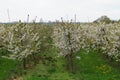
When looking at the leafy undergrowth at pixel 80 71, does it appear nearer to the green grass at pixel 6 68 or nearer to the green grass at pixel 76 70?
the green grass at pixel 76 70

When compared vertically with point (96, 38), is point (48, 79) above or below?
below

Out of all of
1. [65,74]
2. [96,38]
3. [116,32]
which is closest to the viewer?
[65,74]

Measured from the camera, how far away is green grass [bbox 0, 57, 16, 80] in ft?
124

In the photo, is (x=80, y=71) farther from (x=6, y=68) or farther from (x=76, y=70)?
(x=6, y=68)

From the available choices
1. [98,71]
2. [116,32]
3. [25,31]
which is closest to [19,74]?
[25,31]

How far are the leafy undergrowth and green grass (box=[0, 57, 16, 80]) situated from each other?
2476mm

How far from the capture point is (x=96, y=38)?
2055 inches

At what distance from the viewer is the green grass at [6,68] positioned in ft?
124

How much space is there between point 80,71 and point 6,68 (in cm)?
980

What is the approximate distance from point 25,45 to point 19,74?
3867mm

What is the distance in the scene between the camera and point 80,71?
40.2 m

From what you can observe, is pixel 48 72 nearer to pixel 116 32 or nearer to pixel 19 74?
pixel 19 74

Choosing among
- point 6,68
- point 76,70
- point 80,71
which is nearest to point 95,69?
point 80,71

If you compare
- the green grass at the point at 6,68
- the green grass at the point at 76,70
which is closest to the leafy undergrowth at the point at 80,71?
the green grass at the point at 76,70
